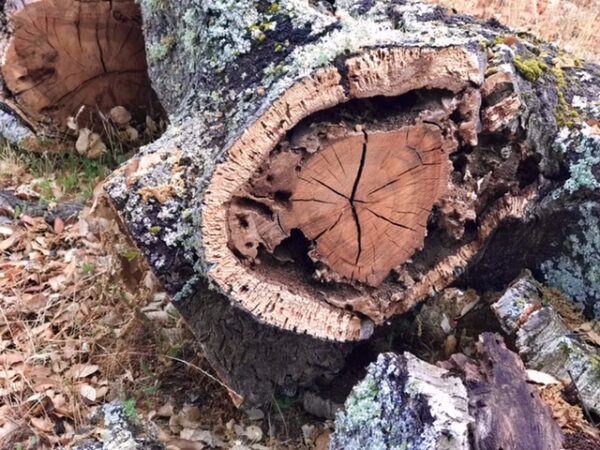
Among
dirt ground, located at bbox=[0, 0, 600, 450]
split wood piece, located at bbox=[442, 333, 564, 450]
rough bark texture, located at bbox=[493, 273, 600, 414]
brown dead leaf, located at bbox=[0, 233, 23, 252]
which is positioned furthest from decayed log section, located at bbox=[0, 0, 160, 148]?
split wood piece, located at bbox=[442, 333, 564, 450]

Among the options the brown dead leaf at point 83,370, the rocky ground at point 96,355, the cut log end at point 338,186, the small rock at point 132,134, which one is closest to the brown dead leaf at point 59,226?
the rocky ground at point 96,355

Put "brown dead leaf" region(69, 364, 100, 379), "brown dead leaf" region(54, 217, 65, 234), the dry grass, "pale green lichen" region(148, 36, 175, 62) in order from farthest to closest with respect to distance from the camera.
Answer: the dry grass, "brown dead leaf" region(54, 217, 65, 234), "pale green lichen" region(148, 36, 175, 62), "brown dead leaf" region(69, 364, 100, 379)

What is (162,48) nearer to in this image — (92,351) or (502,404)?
(92,351)

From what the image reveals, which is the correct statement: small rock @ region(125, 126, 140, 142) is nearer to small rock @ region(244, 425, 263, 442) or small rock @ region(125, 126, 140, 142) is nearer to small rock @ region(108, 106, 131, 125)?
small rock @ region(108, 106, 131, 125)

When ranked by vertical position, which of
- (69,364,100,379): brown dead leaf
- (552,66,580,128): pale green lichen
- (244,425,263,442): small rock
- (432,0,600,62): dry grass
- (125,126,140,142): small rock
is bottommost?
(244,425,263,442): small rock

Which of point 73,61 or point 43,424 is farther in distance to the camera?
point 73,61

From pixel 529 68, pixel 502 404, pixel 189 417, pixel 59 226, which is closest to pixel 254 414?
pixel 189 417

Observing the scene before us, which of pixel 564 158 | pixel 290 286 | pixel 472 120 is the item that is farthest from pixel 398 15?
pixel 290 286

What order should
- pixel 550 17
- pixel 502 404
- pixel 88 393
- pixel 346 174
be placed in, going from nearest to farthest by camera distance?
pixel 502 404 → pixel 346 174 → pixel 88 393 → pixel 550 17
